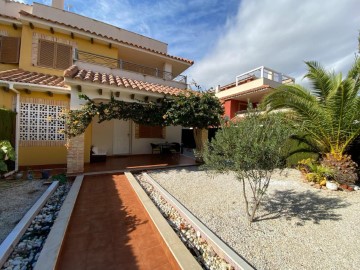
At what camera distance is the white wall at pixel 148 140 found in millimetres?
14639

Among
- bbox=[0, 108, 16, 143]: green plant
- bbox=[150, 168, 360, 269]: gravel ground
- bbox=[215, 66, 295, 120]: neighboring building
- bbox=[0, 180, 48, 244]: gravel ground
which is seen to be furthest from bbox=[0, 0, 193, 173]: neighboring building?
bbox=[215, 66, 295, 120]: neighboring building

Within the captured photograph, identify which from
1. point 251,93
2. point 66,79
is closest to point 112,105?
point 66,79

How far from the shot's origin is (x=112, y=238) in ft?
13.1

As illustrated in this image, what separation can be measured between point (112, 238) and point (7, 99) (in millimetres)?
9954

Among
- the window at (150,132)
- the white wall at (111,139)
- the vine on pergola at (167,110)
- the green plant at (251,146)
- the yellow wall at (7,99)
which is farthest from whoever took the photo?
the window at (150,132)

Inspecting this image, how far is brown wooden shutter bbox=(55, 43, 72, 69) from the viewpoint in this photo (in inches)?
471

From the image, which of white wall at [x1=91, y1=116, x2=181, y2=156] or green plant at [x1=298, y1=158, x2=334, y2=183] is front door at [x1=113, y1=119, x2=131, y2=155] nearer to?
white wall at [x1=91, y1=116, x2=181, y2=156]

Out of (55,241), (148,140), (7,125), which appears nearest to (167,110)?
(148,140)

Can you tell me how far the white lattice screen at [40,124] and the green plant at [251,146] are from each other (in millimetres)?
8310

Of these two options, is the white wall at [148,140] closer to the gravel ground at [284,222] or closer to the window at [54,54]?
the window at [54,54]

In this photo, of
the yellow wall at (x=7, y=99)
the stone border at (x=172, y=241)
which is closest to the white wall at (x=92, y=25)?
the yellow wall at (x=7, y=99)

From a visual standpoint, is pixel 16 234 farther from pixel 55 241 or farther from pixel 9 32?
pixel 9 32

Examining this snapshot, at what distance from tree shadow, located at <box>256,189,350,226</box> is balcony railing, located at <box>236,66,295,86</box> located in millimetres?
15114

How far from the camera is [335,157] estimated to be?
8.62 metres
